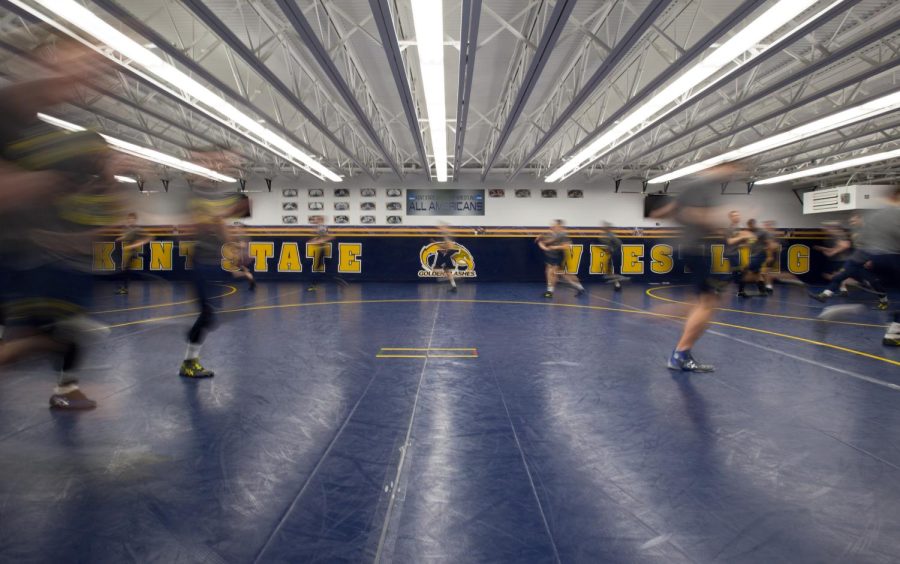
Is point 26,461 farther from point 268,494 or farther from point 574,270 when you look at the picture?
point 574,270

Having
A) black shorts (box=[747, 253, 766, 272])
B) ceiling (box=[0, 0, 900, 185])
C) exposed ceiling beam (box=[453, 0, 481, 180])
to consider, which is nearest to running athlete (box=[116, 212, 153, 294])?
ceiling (box=[0, 0, 900, 185])

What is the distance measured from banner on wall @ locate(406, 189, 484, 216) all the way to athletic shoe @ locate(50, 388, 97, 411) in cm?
1590

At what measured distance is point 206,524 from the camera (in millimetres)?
2088

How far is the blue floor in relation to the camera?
198 centimetres

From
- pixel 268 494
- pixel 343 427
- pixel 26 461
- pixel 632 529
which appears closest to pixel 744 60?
pixel 632 529

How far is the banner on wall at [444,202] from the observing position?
18.9 m

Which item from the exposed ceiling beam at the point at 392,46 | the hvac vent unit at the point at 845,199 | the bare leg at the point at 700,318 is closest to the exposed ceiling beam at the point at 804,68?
the bare leg at the point at 700,318

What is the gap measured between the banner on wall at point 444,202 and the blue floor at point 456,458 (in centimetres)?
1379

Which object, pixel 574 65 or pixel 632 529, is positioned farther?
pixel 574 65

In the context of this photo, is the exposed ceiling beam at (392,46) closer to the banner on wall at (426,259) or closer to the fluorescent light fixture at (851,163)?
the banner on wall at (426,259)

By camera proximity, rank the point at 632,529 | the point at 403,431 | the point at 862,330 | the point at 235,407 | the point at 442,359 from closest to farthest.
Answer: the point at 632,529 → the point at 403,431 → the point at 235,407 → the point at 442,359 → the point at 862,330

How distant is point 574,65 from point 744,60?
121 inches

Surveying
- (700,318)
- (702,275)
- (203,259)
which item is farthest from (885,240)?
(203,259)

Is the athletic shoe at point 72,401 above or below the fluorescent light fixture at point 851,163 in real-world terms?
below
